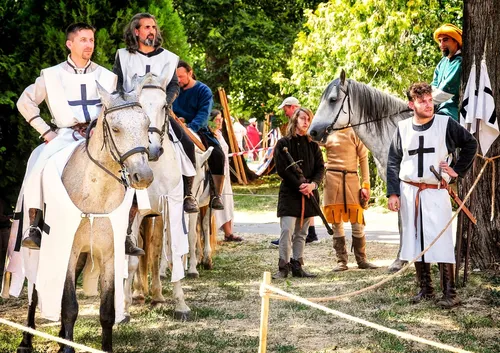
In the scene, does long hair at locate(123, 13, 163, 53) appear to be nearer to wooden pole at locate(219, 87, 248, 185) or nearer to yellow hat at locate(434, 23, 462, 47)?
yellow hat at locate(434, 23, 462, 47)

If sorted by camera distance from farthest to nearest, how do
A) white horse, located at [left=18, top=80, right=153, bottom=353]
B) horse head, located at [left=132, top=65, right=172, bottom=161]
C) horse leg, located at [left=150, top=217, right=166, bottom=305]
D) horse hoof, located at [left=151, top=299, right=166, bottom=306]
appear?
horse hoof, located at [left=151, top=299, right=166, bottom=306] → horse leg, located at [left=150, top=217, right=166, bottom=305] → horse head, located at [left=132, top=65, right=172, bottom=161] → white horse, located at [left=18, top=80, right=153, bottom=353]

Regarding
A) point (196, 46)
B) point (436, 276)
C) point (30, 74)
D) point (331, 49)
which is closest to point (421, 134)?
point (436, 276)

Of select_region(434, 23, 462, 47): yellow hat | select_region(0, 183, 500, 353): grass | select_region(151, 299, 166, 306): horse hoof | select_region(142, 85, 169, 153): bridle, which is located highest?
select_region(434, 23, 462, 47): yellow hat

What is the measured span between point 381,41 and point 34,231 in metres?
13.5

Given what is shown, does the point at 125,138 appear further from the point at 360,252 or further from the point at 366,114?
the point at 360,252

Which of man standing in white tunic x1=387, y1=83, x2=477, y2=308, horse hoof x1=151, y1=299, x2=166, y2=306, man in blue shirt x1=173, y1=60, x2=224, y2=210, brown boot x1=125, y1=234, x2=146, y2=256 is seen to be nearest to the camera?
brown boot x1=125, y1=234, x2=146, y2=256

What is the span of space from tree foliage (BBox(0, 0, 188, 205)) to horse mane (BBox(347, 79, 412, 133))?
106 inches

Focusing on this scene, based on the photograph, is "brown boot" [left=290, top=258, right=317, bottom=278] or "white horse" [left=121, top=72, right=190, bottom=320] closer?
"white horse" [left=121, top=72, right=190, bottom=320]

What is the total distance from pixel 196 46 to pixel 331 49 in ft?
21.7

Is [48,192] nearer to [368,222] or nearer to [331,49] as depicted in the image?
[368,222]

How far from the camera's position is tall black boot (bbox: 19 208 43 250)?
20.7 ft

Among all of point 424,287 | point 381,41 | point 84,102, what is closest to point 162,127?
point 84,102

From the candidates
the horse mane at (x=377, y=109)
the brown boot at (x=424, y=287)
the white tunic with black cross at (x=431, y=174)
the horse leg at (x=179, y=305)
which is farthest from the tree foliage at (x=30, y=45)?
the brown boot at (x=424, y=287)

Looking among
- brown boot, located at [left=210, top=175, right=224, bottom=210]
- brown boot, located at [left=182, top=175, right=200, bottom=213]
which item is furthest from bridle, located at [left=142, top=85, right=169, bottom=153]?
brown boot, located at [left=210, top=175, right=224, bottom=210]
